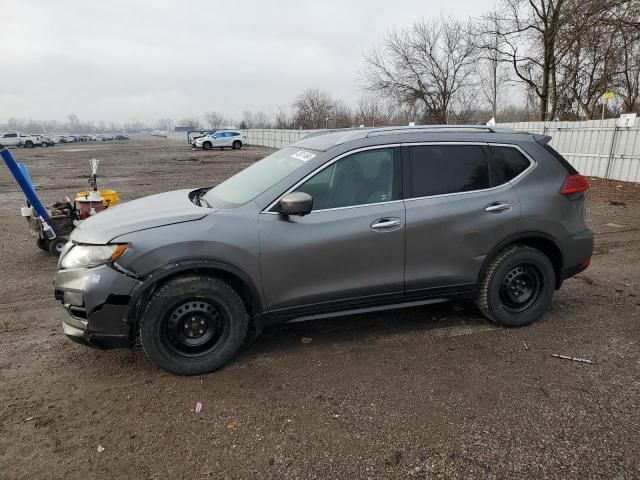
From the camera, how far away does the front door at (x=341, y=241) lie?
11.2 feet

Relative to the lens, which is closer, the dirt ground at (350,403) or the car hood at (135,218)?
the dirt ground at (350,403)

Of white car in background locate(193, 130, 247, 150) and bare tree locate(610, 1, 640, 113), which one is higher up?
bare tree locate(610, 1, 640, 113)

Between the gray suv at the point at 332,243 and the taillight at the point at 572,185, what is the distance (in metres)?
0.01

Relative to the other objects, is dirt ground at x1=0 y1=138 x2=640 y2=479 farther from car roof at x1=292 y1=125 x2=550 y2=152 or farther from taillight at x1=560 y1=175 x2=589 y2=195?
car roof at x1=292 y1=125 x2=550 y2=152

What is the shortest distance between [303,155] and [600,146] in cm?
1478

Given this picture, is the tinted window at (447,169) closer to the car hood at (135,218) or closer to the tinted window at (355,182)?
the tinted window at (355,182)

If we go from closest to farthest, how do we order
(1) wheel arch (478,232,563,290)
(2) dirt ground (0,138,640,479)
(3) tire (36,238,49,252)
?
1. (2) dirt ground (0,138,640,479)
2. (1) wheel arch (478,232,563,290)
3. (3) tire (36,238,49,252)

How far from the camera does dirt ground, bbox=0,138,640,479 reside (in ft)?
8.14

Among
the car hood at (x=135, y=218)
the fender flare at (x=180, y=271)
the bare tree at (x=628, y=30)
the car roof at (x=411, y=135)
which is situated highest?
the bare tree at (x=628, y=30)

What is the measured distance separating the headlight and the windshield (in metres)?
0.97

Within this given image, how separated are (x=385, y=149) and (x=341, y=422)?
218 cm

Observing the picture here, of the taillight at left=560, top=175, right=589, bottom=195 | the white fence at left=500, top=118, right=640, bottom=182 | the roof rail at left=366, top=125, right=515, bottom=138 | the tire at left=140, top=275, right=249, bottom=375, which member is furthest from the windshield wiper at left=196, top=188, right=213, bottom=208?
the white fence at left=500, top=118, right=640, bottom=182

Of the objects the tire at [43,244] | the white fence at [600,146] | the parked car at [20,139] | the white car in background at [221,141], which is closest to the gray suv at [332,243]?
the tire at [43,244]

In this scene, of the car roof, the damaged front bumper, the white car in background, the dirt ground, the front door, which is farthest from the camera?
the white car in background
